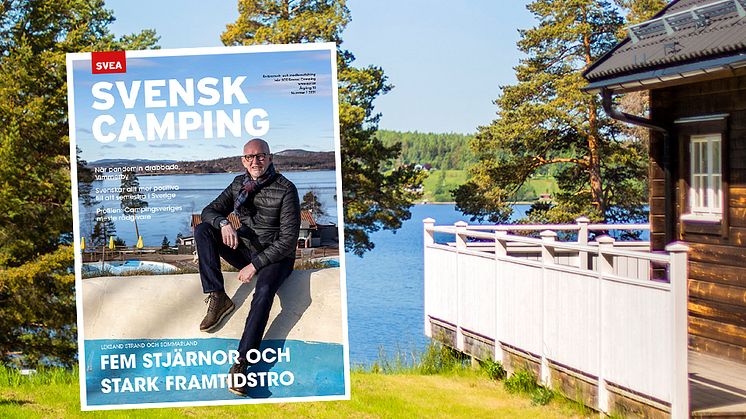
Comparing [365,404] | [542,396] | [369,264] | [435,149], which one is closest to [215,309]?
[365,404]

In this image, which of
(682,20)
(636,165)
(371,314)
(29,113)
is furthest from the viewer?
(371,314)

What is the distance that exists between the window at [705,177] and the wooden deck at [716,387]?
63.7 inches

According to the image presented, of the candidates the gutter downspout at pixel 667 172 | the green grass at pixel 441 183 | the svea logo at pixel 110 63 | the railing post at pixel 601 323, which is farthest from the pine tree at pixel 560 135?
the green grass at pixel 441 183

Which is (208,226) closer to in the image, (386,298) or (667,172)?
(667,172)

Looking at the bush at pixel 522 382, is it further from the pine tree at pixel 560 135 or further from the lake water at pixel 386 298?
the pine tree at pixel 560 135

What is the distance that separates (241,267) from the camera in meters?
6.55

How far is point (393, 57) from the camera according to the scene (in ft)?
266

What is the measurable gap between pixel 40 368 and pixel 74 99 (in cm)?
703

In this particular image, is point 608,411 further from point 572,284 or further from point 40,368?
point 40,368

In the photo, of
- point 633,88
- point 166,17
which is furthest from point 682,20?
point 166,17

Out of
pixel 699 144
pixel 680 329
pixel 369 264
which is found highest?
pixel 699 144

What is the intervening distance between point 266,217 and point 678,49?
5.86m

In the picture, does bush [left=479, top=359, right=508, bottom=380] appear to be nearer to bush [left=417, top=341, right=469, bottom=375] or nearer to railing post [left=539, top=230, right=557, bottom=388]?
bush [left=417, top=341, right=469, bottom=375]

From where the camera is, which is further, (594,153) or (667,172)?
(594,153)
